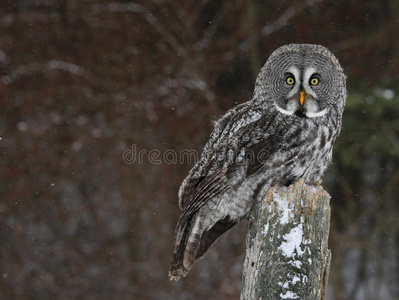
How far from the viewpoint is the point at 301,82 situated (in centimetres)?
316

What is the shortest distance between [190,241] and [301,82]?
3.46 ft

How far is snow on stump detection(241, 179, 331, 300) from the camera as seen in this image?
223 centimetres

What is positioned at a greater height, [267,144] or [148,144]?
[148,144]

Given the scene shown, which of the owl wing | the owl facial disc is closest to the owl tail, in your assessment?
the owl wing

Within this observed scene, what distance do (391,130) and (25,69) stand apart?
450 centimetres

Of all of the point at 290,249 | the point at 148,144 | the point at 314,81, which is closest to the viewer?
the point at 290,249

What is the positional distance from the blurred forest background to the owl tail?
3485 millimetres

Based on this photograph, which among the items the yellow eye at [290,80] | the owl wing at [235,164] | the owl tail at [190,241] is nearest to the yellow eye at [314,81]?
the yellow eye at [290,80]

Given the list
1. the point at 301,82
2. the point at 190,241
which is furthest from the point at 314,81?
the point at 190,241

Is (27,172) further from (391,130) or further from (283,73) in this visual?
(283,73)

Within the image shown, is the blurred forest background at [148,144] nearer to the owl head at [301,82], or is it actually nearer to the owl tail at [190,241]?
the owl tail at [190,241]

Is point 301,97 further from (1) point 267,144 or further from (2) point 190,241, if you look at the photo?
(2) point 190,241

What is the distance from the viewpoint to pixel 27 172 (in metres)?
7.19

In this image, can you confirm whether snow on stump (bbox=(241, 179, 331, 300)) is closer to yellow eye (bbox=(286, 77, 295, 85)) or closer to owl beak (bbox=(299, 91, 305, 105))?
owl beak (bbox=(299, 91, 305, 105))
